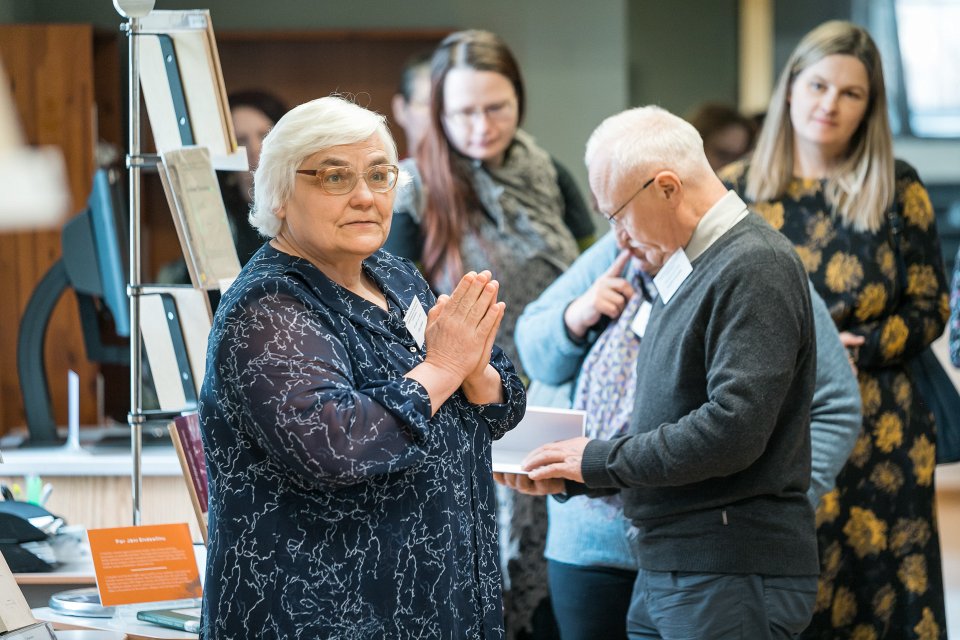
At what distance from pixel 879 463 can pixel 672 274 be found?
999mm

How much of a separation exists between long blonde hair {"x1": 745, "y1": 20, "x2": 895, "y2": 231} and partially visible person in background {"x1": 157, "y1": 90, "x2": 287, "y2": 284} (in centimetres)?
138

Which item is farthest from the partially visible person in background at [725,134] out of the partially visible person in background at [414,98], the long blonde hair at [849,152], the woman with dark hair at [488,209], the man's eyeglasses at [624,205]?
the man's eyeglasses at [624,205]

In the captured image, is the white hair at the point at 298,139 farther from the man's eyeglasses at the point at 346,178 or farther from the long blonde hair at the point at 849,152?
the long blonde hair at the point at 849,152

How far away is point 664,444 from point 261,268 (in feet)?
2.30

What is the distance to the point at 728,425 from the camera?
1826 mm

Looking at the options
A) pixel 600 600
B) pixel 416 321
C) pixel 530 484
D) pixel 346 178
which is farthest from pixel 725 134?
pixel 346 178

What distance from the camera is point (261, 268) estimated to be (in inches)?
65.2

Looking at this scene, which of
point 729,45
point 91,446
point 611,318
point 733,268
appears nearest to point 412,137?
point 91,446

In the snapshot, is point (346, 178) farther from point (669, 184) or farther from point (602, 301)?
point (602, 301)

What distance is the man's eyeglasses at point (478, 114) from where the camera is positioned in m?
3.08

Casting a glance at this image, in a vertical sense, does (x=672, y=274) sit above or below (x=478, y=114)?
below

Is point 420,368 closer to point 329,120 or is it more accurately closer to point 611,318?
point 329,120

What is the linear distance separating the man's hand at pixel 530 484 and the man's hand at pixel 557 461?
0.02m

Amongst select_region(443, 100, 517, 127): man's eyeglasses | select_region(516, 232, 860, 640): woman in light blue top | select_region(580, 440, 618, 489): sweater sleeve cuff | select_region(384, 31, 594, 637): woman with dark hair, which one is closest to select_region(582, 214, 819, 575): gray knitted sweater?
select_region(580, 440, 618, 489): sweater sleeve cuff
